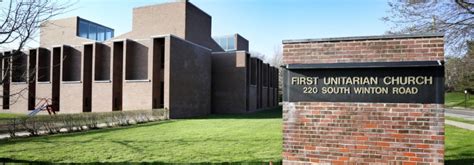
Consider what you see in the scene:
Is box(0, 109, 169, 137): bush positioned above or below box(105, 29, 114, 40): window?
below

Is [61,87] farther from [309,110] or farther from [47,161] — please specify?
[309,110]

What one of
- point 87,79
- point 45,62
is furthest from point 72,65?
point 45,62

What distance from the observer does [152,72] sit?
2603cm

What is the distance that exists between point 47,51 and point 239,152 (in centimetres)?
3208

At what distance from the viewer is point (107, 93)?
28.5 metres

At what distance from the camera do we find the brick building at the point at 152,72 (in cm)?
2634

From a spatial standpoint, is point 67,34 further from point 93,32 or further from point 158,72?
point 158,72

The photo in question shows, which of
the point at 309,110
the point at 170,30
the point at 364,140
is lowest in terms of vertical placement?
the point at 364,140

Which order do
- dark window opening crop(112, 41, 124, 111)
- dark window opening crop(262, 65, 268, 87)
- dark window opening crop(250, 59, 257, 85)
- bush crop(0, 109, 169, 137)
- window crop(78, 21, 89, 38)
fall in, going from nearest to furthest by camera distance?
bush crop(0, 109, 169, 137) < dark window opening crop(112, 41, 124, 111) < dark window opening crop(250, 59, 257, 85) < window crop(78, 21, 89, 38) < dark window opening crop(262, 65, 268, 87)

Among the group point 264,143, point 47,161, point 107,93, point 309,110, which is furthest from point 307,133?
point 107,93

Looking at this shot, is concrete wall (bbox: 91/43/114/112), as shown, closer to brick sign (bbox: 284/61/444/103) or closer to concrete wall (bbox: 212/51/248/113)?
concrete wall (bbox: 212/51/248/113)

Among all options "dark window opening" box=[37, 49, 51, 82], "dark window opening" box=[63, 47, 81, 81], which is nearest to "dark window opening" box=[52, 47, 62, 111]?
"dark window opening" box=[63, 47, 81, 81]

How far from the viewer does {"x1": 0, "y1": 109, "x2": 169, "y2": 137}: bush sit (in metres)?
14.6

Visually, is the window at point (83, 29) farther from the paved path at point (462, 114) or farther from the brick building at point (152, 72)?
the paved path at point (462, 114)
